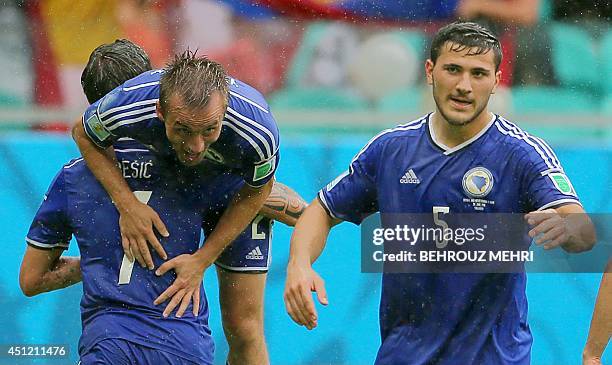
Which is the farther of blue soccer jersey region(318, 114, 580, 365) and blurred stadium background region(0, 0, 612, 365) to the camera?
blurred stadium background region(0, 0, 612, 365)

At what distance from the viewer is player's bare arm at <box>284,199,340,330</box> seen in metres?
3.26

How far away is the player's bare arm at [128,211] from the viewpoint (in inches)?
140

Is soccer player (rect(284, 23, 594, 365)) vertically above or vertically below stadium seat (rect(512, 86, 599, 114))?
below

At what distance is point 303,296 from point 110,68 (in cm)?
117

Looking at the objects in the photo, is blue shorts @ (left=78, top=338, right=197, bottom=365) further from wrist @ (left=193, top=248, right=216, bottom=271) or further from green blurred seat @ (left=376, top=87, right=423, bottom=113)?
green blurred seat @ (left=376, top=87, right=423, bottom=113)

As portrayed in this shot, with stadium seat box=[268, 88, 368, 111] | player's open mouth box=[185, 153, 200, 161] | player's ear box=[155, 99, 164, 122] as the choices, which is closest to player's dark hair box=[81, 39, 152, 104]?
player's ear box=[155, 99, 164, 122]

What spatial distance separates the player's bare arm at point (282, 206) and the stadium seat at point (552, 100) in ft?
5.51

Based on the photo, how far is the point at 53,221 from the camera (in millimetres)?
3895

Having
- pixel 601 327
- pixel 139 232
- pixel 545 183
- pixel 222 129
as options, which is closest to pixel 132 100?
pixel 222 129

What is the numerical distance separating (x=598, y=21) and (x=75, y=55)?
107 inches

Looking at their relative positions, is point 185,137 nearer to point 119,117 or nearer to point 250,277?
point 119,117

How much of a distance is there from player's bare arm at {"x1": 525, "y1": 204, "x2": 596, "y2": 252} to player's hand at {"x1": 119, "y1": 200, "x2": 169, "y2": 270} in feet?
3.79

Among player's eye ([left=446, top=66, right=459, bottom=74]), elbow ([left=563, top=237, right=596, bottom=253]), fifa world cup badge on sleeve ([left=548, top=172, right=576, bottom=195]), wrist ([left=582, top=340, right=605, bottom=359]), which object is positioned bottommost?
wrist ([left=582, top=340, right=605, bottom=359])

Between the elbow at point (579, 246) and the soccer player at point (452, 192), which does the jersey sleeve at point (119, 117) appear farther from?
the elbow at point (579, 246)
